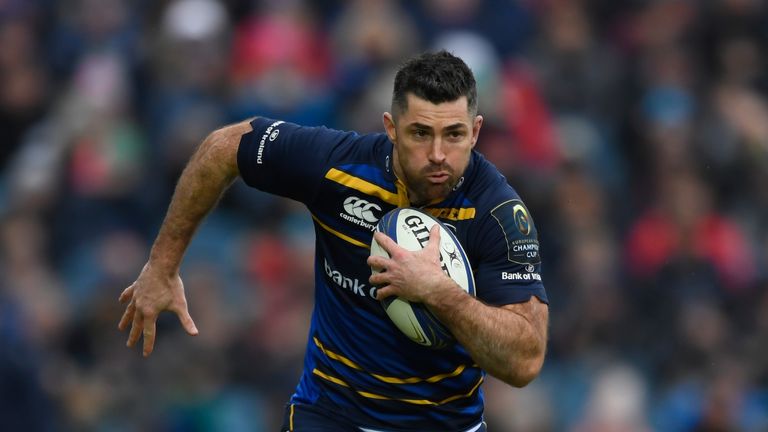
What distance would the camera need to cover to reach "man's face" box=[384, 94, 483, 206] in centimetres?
607

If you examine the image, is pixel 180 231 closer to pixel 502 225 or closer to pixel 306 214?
pixel 502 225

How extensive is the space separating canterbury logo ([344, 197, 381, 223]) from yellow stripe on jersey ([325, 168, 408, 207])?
5cm

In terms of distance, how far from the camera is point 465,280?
609 cm

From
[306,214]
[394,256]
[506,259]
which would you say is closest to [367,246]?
[394,256]

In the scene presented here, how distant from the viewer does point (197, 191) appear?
270 inches

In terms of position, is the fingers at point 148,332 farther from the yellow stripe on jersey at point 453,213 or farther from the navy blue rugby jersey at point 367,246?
the yellow stripe on jersey at point 453,213

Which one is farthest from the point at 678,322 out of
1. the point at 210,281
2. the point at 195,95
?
the point at 195,95

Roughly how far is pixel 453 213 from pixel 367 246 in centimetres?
43

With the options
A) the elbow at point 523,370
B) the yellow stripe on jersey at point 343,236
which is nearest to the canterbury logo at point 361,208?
the yellow stripe on jersey at point 343,236

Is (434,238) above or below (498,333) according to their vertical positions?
above

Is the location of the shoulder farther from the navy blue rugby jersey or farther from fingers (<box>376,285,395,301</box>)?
fingers (<box>376,285,395,301</box>)

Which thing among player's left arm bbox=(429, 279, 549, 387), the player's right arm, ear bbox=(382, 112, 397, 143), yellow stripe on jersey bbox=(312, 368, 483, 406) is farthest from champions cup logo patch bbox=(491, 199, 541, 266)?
the player's right arm

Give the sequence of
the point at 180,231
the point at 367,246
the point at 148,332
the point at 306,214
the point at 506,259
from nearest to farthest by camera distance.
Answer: the point at 506,259
the point at 367,246
the point at 148,332
the point at 180,231
the point at 306,214

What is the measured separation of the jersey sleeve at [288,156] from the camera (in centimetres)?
649
